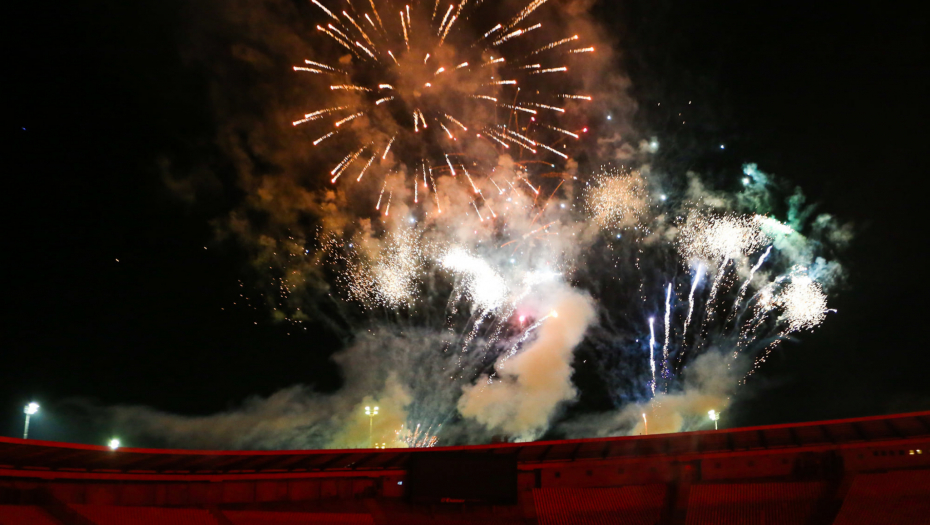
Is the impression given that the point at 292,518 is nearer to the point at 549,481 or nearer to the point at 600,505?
the point at 549,481

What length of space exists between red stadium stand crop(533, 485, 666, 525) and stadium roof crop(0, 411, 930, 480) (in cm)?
112

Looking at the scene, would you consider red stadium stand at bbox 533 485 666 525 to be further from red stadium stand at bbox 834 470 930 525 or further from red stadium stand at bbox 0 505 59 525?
red stadium stand at bbox 0 505 59 525

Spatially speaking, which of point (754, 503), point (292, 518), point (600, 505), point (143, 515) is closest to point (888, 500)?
point (754, 503)

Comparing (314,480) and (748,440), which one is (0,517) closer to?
(314,480)

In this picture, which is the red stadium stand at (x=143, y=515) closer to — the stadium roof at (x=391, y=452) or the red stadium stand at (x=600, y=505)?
the stadium roof at (x=391, y=452)

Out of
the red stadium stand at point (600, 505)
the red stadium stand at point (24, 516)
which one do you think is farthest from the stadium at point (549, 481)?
the red stadium stand at point (24, 516)

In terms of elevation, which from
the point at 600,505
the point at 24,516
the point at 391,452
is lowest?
the point at 600,505

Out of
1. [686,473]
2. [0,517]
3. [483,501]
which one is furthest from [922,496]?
[0,517]

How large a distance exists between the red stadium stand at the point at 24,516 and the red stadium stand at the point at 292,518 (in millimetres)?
4842

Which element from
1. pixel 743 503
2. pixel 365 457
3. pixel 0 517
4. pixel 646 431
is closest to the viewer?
pixel 0 517

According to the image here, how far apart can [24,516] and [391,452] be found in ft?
36.7

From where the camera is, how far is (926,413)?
19.6 metres

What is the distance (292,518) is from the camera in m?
18.3

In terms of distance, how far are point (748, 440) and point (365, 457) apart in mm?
14183
